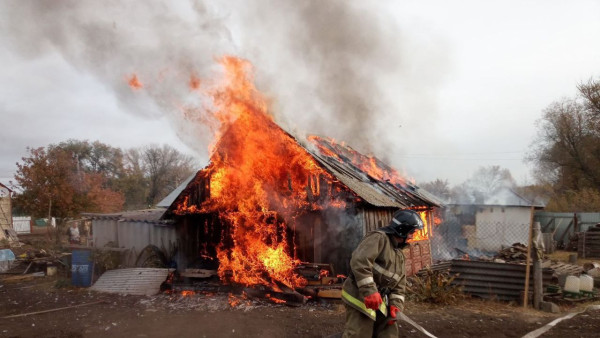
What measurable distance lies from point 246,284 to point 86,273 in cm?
584

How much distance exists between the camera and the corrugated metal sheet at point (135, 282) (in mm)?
11469

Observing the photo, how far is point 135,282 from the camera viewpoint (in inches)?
456

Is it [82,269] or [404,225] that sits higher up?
[404,225]

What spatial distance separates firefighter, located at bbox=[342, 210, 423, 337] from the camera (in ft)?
14.4

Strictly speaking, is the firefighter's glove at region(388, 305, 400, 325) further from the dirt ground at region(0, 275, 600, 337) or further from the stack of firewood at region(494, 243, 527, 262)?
the stack of firewood at region(494, 243, 527, 262)

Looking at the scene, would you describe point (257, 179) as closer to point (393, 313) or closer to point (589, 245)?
point (393, 313)

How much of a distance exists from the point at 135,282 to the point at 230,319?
455cm

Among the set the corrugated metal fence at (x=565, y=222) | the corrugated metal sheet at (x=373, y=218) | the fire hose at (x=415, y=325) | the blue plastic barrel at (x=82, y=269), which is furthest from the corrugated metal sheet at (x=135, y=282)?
the corrugated metal fence at (x=565, y=222)

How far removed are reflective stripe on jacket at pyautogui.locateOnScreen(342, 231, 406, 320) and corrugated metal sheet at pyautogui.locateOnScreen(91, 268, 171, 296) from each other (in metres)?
8.66

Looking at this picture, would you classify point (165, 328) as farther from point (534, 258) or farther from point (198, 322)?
point (534, 258)

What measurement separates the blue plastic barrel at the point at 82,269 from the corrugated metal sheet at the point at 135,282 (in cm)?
80

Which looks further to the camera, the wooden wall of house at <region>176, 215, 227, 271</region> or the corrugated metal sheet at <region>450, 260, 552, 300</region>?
the wooden wall of house at <region>176, 215, 227, 271</region>

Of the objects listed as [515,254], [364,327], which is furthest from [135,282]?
[515,254]

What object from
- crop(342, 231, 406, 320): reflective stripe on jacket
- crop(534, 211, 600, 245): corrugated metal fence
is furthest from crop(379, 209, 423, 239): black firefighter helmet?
crop(534, 211, 600, 245): corrugated metal fence
